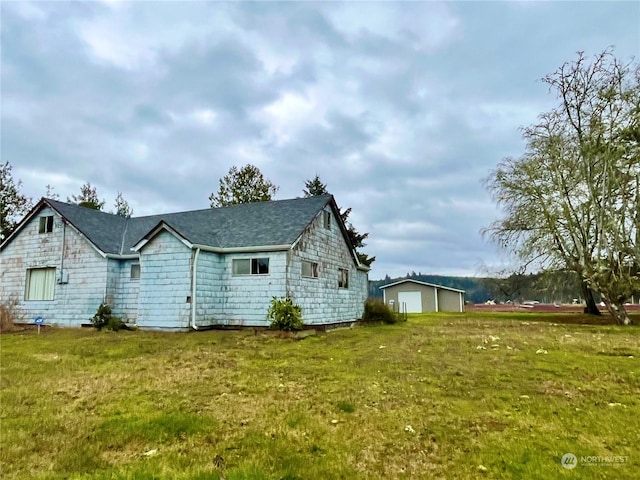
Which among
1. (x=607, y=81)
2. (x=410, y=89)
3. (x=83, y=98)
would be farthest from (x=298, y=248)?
(x=607, y=81)

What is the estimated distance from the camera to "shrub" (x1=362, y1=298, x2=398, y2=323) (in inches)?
850

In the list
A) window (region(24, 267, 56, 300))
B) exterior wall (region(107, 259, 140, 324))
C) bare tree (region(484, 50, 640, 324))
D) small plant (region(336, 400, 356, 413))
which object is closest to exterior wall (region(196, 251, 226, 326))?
exterior wall (region(107, 259, 140, 324))

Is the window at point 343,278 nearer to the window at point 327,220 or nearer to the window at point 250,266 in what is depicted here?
the window at point 327,220

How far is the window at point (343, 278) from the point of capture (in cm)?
1948

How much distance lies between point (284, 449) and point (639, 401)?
4867 mm

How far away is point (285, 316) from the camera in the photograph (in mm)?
14461

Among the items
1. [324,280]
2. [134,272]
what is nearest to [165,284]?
[134,272]

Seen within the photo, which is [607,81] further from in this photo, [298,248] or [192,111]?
[192,111]

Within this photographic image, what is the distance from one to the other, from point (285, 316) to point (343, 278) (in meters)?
6.00

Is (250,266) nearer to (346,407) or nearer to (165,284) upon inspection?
(165,284)

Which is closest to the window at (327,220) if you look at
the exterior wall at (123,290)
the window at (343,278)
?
the window at (343,278)

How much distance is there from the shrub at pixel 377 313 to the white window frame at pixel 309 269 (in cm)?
579

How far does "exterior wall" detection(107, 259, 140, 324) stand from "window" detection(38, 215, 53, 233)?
4108 millimetres

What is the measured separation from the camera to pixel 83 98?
53.5ft
